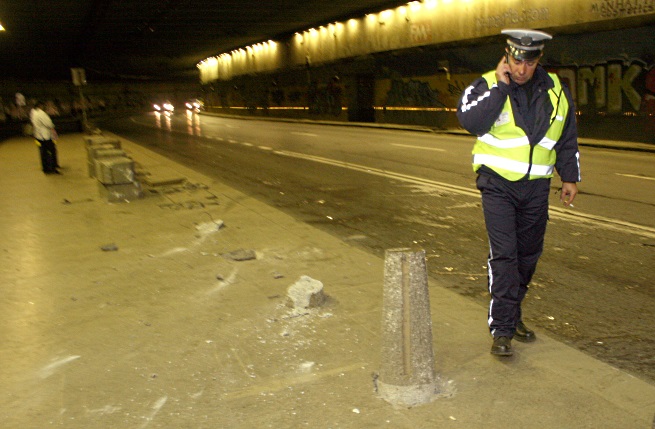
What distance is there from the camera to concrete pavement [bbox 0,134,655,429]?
3.50 m

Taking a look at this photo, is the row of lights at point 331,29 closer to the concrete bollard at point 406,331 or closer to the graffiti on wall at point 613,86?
the graffiti on wall at point 613,86

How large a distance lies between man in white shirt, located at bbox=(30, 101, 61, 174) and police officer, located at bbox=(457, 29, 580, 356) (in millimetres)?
13261

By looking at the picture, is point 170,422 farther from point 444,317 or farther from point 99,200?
point 99,200

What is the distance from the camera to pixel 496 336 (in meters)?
4.10

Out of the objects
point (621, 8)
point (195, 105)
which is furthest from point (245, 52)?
point (621, 8)

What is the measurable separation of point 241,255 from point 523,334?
134 inches

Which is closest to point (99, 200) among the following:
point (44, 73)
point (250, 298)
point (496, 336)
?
point (250, 298)

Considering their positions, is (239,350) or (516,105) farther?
(239,350)

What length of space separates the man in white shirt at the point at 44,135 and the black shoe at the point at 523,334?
13.4 metres

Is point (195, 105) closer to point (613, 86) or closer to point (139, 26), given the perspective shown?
point (139, 26)

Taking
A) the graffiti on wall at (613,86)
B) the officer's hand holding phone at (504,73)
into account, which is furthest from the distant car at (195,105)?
the officer's hand holding phone at (504,73)

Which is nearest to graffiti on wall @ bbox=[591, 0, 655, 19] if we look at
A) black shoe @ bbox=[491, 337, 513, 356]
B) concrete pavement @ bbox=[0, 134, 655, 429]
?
concrete pavement @ bbox=[0, 134, 655, 429]

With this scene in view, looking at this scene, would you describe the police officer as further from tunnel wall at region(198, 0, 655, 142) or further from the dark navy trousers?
tunnel wall at region(198, 0, 655, 142)

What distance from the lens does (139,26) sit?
120 feet
